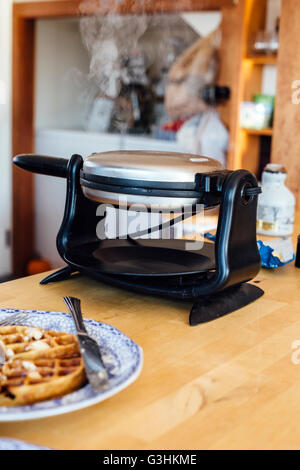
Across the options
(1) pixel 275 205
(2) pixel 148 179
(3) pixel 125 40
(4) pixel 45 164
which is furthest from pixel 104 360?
(3) pixel 125 40

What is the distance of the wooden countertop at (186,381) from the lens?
0.54m

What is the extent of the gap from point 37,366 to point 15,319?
137 millimetres

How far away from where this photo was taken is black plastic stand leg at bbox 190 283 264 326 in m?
0.85

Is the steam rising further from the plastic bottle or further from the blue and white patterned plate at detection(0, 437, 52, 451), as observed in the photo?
the blue and white patterned plate at detection(0, 437, 52, 451)

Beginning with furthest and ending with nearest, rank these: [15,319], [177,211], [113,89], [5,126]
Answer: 1. [113,89]
2. [5,126]
3. [177,211]
4. [15,319]

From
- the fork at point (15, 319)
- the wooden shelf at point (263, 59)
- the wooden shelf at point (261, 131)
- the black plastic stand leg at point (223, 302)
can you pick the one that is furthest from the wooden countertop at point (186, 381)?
the wooden shelf at point (263, 59)

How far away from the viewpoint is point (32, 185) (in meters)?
4.17

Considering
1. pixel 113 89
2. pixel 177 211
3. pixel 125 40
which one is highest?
pixel 125 40

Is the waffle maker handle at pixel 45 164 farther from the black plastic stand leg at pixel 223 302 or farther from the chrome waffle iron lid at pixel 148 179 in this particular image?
the black plastic stand leg at pixel 223 302

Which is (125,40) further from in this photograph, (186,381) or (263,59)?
(186,381)

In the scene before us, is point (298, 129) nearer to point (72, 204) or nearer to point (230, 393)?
point (72, 204)

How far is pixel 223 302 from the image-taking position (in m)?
0.89

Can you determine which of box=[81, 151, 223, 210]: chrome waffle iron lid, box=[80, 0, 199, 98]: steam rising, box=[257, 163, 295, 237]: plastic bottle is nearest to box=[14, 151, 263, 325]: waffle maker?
box=[81, 151, 223, 210]: chrome waffle iron lid

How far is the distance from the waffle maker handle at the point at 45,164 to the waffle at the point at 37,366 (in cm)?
38
